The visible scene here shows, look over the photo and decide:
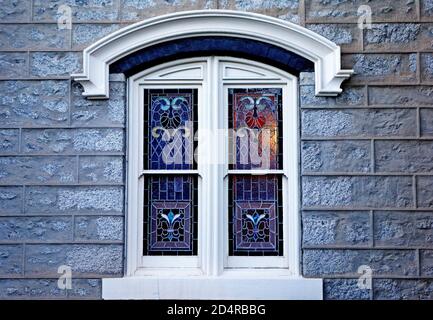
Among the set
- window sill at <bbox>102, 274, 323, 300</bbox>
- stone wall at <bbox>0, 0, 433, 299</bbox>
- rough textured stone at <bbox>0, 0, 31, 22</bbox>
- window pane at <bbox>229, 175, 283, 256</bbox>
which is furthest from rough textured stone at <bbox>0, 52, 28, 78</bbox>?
window pane at <bbox>229, 175, 283, 256</bbox>

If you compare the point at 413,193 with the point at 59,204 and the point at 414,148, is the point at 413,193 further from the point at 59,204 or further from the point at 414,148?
the point at 59,204

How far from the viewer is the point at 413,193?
4590mm

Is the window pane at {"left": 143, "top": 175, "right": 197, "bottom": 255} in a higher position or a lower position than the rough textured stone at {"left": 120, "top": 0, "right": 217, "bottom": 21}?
lower

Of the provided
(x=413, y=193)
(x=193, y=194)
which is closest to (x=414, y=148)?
(x=413, y=193)

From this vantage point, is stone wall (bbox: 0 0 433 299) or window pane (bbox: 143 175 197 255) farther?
window pane (bbox: 143 175 197 255)

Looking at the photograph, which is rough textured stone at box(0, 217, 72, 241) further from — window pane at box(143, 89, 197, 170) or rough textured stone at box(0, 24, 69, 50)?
rough textured stone at box(0, 24, 69, 50)

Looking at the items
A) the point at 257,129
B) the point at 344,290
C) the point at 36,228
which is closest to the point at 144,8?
the point at 257,129

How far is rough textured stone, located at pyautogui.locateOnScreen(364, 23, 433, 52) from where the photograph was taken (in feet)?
15.4

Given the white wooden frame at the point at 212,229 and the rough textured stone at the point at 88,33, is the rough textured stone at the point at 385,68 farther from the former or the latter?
the rough textured stone at the point at 88,33

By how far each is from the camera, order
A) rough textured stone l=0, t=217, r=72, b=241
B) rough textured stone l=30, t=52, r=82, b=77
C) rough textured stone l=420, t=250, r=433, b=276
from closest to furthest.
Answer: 1. rough textured stone l=420, t=250, r=433, b=276
2. rough textured stone l=0, t=217, r=72, b=241
3. rough textured stone l=30, t=52, r=82, b=77

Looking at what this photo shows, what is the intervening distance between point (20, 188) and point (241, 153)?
187 centimetres

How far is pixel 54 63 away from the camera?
4777 mm

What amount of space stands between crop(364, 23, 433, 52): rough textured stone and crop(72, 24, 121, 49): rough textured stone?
214 centimetres

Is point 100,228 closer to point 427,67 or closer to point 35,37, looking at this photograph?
point 35,37
